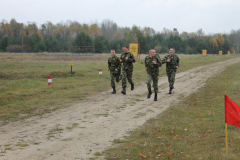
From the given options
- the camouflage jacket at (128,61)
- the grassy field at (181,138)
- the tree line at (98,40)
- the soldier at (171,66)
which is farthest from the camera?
the tree line at (98,40)

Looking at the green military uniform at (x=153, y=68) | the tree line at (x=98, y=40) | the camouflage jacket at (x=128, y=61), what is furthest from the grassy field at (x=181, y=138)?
the tree line at (x=98, y=40)

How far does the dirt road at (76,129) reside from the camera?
534 centimetres

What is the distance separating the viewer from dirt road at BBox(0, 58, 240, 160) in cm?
534

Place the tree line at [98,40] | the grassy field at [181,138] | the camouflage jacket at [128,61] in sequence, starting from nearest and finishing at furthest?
the grassy field at [181,138] → the camouflage jacket at [128,61] → the tree line at [98,40]

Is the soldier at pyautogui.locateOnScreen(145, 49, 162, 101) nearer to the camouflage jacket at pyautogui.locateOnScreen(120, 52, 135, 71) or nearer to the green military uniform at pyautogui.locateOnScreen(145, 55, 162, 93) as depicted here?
the green military uniform at pyautogui.locateOnScreen(145, 55, 162, 93)

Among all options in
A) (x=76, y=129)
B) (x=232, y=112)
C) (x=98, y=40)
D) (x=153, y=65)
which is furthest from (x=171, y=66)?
(x=98, y=40)

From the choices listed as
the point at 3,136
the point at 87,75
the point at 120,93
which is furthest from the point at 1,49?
the point at 3,136

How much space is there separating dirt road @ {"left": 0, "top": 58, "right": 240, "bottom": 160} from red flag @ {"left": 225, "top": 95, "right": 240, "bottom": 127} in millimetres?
2609

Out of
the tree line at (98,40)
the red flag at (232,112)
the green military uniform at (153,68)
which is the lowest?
the red flag at (232,112)

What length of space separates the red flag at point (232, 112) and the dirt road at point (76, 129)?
2609mm

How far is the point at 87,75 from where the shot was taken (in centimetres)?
2180

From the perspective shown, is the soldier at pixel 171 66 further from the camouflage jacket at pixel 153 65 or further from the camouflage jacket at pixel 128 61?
the camouflage jacket at pixel 153 65

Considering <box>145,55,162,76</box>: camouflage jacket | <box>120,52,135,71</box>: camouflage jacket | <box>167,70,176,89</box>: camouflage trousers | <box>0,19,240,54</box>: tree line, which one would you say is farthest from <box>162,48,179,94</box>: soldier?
<box>0,19,240,54</box>: tree line

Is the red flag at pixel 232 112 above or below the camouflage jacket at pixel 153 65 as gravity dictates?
below
